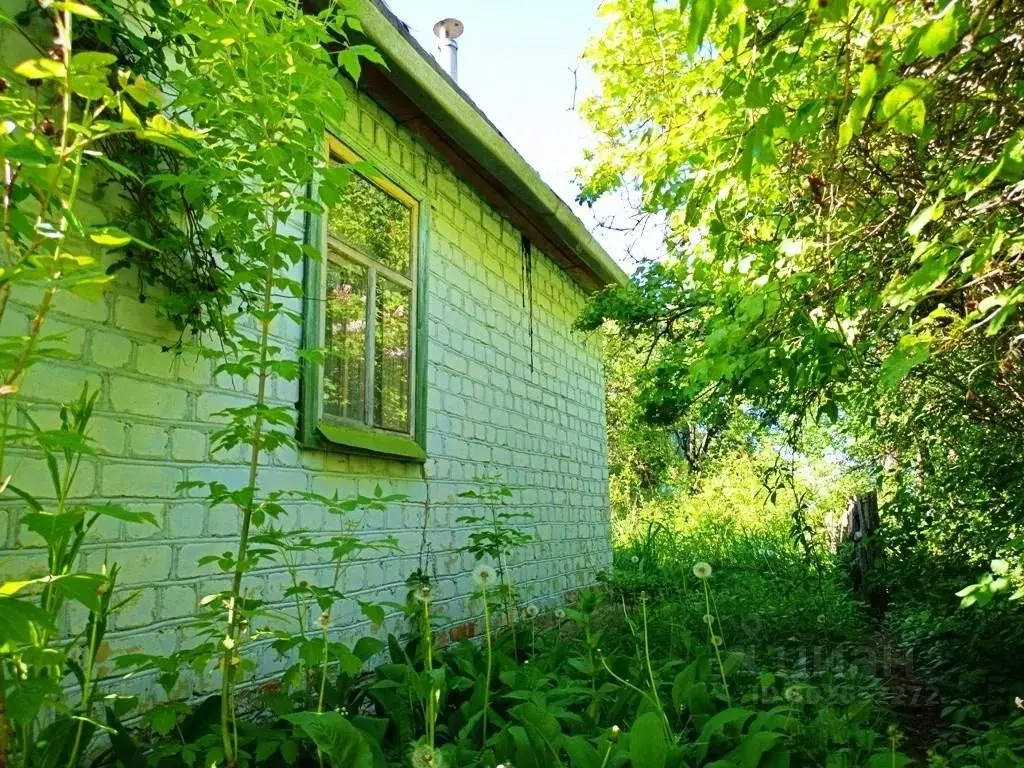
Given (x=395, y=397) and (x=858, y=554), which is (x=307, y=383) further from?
(x=858, y=554)

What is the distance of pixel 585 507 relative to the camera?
7652mm

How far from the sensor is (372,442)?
3846 millimetres

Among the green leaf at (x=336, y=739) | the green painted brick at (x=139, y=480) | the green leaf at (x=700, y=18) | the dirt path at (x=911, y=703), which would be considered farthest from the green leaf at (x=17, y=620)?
the dirt path at (x=911, y=703)

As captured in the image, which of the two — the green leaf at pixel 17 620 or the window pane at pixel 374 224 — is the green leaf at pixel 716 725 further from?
the window pane at pixel 374 224

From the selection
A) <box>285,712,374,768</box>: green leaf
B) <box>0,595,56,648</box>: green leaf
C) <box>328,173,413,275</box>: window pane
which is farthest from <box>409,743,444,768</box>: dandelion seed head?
<box>328,173,413,275</box>: window pane

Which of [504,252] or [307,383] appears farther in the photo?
[504,252]

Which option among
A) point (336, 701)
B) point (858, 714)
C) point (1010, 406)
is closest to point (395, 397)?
point (336, 701)

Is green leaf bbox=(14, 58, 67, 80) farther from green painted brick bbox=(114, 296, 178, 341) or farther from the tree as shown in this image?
green painted brick bbox=(114, 296, 178, 341)

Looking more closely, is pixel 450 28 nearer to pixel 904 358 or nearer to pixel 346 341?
pixel 346 341

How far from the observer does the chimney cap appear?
6750 mm

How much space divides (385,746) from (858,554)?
4.90 m

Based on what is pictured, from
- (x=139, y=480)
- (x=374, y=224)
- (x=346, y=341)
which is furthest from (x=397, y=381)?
(x=139, y=480)

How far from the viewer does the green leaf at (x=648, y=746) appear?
7.14 ft

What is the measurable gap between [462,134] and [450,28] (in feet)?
9.00
